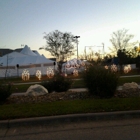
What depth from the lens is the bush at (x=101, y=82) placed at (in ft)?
33.0

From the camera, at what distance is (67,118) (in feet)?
22.4

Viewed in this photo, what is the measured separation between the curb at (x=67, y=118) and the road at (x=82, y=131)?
0.37ft

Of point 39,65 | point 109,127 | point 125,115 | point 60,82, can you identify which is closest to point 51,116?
point 109,127

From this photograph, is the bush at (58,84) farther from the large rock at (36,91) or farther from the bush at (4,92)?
the bush at (4,92)

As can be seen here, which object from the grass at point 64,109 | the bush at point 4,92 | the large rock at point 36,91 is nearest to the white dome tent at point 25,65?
the large rock at point 36,91

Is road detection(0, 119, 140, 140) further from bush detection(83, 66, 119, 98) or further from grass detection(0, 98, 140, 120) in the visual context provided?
Result: bush detection(83, 66, 119, 98)

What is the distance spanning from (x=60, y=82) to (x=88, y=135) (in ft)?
23.5

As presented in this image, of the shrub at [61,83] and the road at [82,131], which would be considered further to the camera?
the shrub at [61,83]

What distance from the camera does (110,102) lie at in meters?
8.59

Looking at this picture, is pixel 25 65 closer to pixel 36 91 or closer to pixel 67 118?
pixel 36 91

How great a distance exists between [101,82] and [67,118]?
3.69 m

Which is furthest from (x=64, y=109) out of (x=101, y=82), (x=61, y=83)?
(x=61, y=83)

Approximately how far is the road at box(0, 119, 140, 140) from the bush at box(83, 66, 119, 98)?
3203 mm

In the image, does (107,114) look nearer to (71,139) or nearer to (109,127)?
(109,127)
